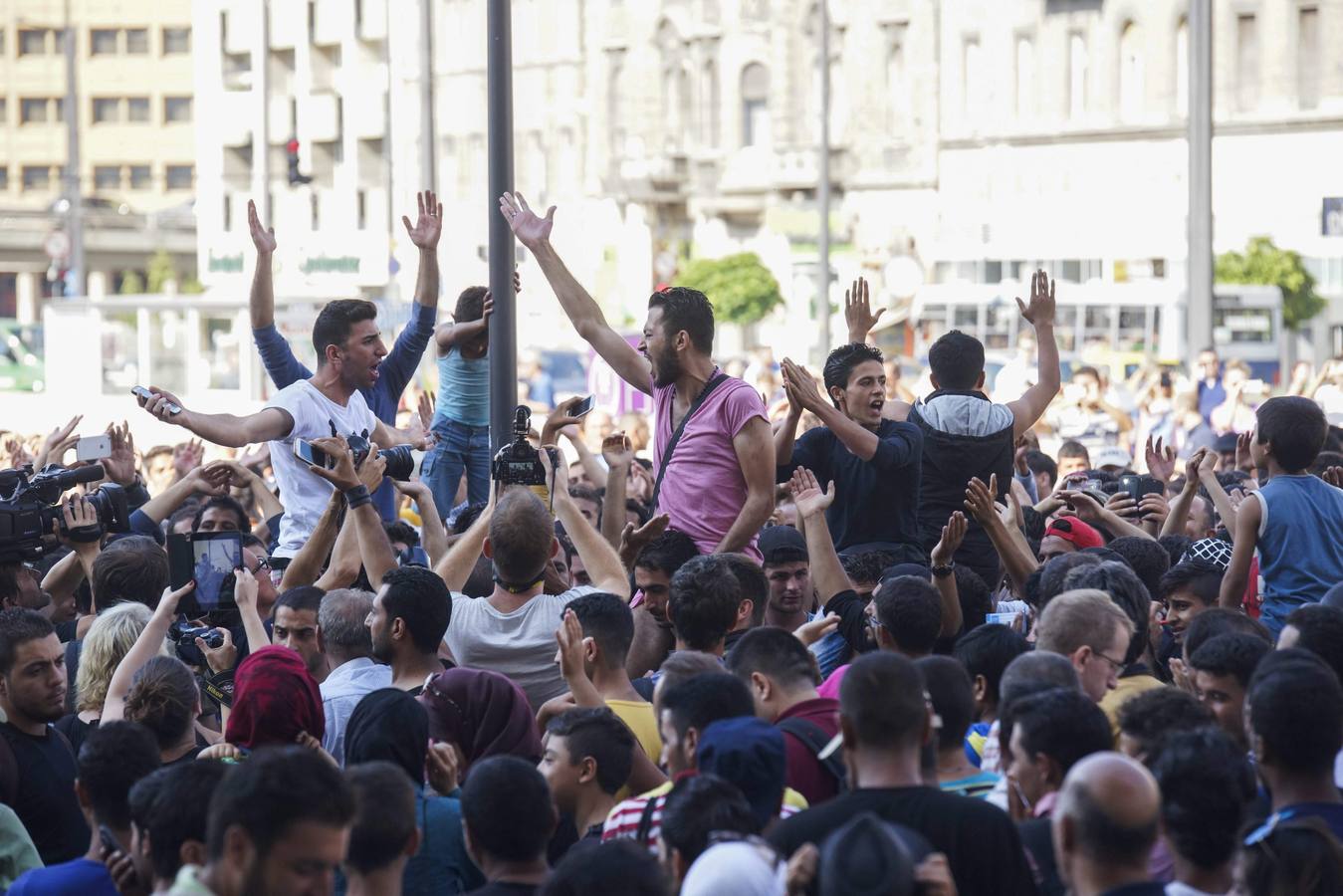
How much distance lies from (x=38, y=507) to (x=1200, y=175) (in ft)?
43.3

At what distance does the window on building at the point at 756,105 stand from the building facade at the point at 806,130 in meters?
0.08

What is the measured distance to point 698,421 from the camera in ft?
24.3

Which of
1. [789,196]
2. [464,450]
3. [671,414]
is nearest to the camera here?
[671,414]

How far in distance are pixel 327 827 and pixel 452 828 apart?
109cm

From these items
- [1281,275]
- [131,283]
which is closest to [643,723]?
[1281,275]

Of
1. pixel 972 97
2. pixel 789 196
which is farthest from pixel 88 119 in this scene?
pixel 972 97

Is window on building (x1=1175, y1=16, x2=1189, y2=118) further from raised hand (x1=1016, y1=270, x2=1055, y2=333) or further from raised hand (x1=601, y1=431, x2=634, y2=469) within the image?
raised hand (x1=601, y1=431, x2=634, y2=469)

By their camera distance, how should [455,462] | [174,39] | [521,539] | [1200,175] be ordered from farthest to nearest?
[174,39] < [1200,175] < [455,462] < [521,539]

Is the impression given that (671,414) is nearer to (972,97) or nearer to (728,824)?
(728,824)

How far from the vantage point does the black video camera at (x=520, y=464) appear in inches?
281

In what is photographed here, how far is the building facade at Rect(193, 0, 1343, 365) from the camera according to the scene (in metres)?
48.1

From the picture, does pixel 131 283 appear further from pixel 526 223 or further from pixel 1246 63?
pixel 526 223

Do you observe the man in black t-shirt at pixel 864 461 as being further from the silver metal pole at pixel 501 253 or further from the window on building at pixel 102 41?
the window on building at pixel 102 41

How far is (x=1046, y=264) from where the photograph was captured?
43.6 m
